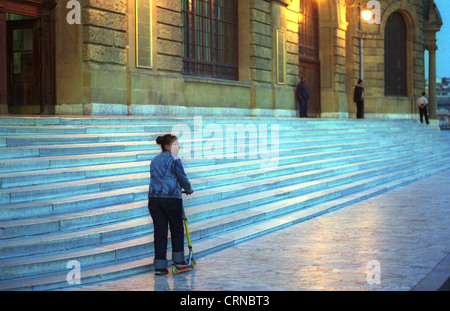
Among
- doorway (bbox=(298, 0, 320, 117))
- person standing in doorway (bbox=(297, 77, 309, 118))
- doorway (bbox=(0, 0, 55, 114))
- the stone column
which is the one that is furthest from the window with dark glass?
the stone column

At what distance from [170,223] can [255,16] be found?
57.6 ft

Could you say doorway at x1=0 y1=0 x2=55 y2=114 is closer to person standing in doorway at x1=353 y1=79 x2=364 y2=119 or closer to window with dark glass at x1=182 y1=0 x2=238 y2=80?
window with dark glass at x1=182 y1=0 x2=238 y2=80

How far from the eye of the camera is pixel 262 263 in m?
8.26

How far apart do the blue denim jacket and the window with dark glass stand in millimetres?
13980

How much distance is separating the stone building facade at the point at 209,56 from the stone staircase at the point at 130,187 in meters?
2.77

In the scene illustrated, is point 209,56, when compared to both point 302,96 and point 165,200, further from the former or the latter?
point 165,200

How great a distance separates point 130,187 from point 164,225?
3.05m

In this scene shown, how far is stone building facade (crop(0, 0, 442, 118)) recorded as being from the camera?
16859mm

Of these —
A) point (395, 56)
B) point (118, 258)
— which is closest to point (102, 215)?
point (118, 258)

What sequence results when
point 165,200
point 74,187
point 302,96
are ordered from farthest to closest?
point 302,96 → point 74,187 → point 165,200

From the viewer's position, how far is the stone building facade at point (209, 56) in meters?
16.9

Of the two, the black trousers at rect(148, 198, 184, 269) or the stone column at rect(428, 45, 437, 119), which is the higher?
the stone column at rect(428, 45, 437, 119)

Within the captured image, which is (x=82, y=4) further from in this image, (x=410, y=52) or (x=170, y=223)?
(x=410, y=52)

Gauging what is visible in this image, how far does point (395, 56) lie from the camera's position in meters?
36.1
